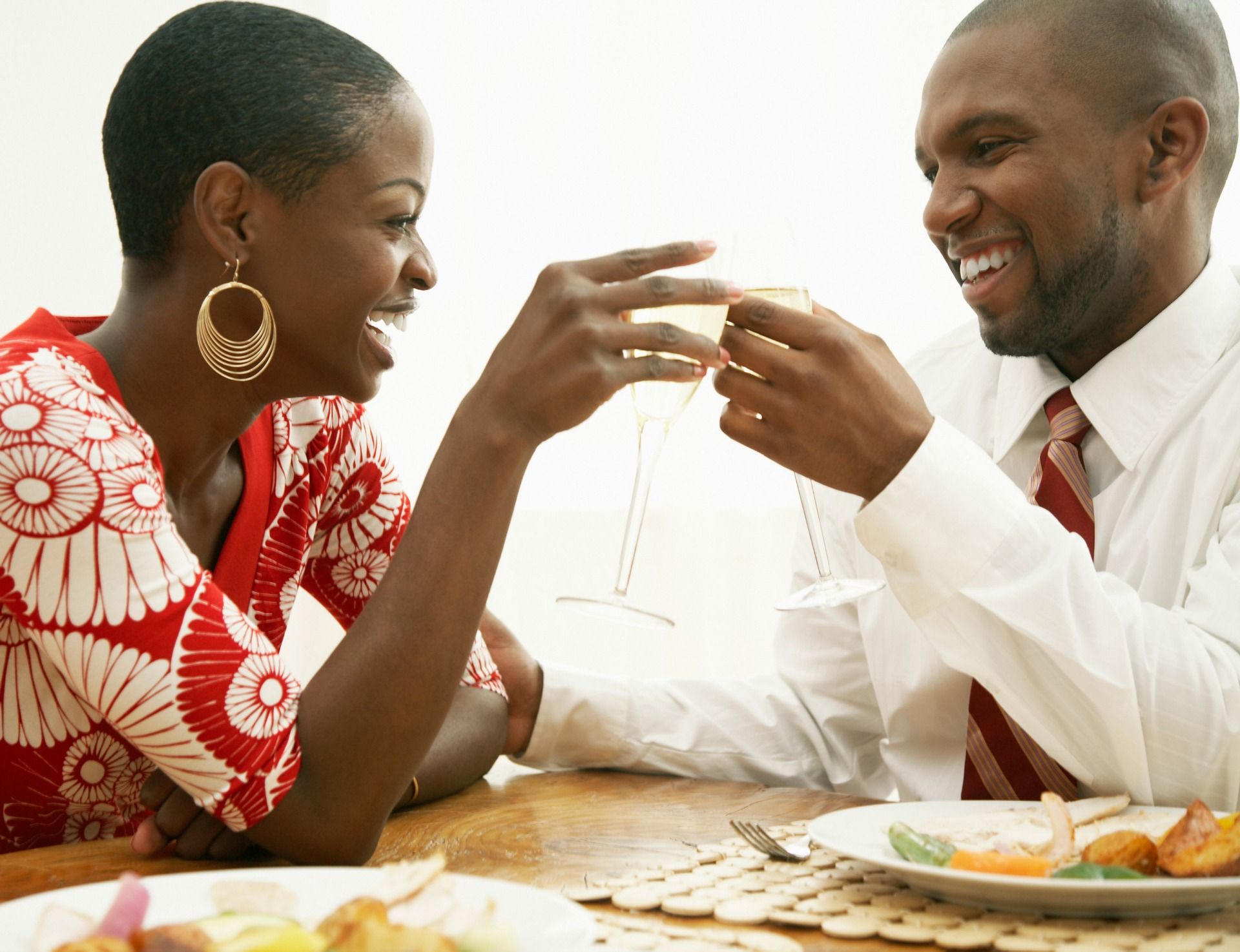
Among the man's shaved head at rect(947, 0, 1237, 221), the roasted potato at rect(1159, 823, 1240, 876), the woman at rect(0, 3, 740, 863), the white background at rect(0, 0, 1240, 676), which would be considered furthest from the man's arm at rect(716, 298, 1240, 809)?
the white background at rect(0, 0, 1240, 676)

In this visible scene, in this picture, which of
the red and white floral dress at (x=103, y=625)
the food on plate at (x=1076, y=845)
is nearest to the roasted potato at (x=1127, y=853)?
the food on plate at (x=1076, y=845)

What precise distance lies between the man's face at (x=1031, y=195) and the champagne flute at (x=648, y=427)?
68cm

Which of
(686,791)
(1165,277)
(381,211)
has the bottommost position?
(686,791)

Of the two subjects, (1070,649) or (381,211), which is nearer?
(1070,649)

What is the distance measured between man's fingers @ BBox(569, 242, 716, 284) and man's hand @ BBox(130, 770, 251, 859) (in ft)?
1.97

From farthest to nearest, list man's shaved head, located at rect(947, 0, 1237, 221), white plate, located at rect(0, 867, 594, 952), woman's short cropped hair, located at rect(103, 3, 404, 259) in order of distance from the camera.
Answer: man's shaved head, located at rect(947, 0, 1237, 221)
woman's short cropped hair, located at rect(103, 3, 404, 259)
white plate, located at rect(0, 867, 594, 952)

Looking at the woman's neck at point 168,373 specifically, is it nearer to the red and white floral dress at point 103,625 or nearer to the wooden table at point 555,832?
the red and white floral dress at point 103,625

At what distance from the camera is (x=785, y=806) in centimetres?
131

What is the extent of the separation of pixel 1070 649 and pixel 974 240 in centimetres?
73

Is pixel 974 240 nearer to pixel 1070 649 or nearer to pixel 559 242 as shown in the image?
pixel 1070 649

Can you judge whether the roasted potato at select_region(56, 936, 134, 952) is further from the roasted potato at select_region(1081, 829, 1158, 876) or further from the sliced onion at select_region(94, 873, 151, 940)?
the roasted potato at select_region(1081, 829, 1158, 876)

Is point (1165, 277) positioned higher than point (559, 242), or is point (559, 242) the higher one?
point (559, 242)

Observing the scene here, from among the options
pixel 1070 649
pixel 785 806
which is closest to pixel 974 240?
pixel 1070 649

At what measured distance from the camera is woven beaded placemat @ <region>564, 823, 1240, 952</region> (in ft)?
2.64
